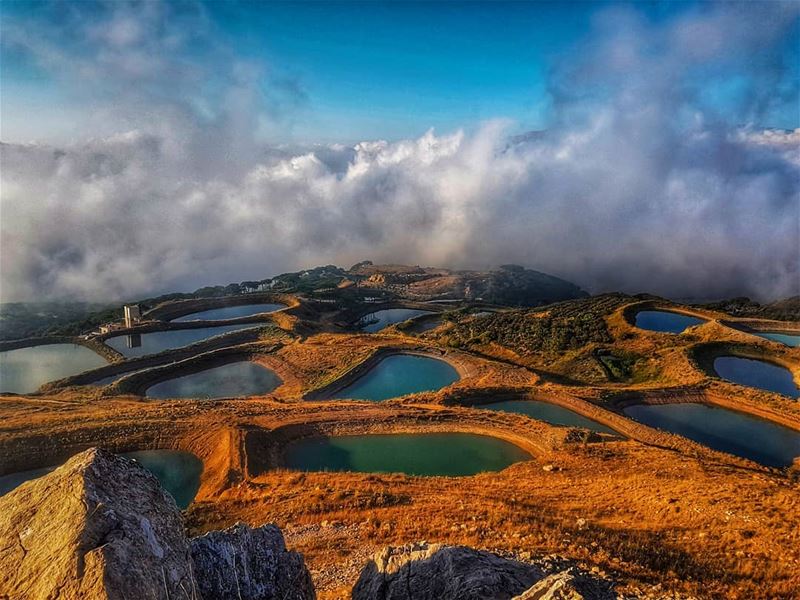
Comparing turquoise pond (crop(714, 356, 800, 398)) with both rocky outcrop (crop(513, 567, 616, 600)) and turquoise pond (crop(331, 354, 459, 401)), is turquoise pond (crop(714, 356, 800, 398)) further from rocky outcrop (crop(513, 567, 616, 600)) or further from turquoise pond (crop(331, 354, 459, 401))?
rocky outcrop (crop(513, 567, 616, 600))

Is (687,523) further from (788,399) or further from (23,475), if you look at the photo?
(23,475)

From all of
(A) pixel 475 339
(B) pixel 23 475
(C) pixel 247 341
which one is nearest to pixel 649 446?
(A) pixel 475 339

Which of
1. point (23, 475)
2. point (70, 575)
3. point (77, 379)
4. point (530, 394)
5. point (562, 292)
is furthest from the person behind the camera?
point (562, 292)

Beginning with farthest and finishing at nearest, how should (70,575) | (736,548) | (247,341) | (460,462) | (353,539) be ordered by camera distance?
(247,341) → (460,462) → (353,539) → (736,548) → (70,575)

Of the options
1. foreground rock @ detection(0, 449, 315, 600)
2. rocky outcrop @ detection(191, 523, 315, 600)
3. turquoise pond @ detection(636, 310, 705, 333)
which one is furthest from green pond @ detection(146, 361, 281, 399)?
turquoise pond @ detection(636, 310, 705, 333)

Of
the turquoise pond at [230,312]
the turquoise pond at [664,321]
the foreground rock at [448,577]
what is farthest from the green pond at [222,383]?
the turquoise pond at [664,321]
